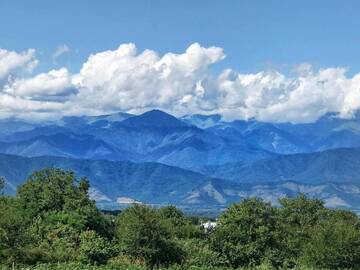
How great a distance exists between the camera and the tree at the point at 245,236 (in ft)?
263

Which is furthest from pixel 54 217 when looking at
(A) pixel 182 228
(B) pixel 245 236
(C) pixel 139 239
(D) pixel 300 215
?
(D) pixel 300 215

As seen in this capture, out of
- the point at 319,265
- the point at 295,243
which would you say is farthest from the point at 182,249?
the point at 295,243

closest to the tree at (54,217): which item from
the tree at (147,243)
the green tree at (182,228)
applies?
the tree at (147,243)

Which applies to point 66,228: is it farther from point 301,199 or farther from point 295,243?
point 301,199

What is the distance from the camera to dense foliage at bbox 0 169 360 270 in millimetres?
67000

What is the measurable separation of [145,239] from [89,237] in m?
6.53

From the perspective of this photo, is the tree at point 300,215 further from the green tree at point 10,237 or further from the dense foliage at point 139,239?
the green tree at point 10,237

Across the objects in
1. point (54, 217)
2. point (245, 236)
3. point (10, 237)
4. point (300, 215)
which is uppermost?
point (300, 215)

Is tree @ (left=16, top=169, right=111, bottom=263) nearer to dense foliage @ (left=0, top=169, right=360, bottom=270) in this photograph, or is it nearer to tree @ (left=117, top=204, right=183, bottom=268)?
dense foliage @ (left=0, top=169, right=360, bottom=270)

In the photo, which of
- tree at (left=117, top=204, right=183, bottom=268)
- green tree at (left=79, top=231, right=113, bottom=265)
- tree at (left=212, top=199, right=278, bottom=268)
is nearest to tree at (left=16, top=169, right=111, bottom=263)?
green tree at (left=79, top=231, right=113, bottom=265)

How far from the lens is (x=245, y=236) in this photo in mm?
82062

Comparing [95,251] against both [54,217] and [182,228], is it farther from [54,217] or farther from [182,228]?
[182,228]

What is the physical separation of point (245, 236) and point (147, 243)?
50.1 ft

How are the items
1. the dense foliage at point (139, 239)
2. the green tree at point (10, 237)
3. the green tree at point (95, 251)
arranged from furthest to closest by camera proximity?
the dense foliage at point (139, 239) → the green tree at point (95, 251) → the green tree at point (10, 237)
